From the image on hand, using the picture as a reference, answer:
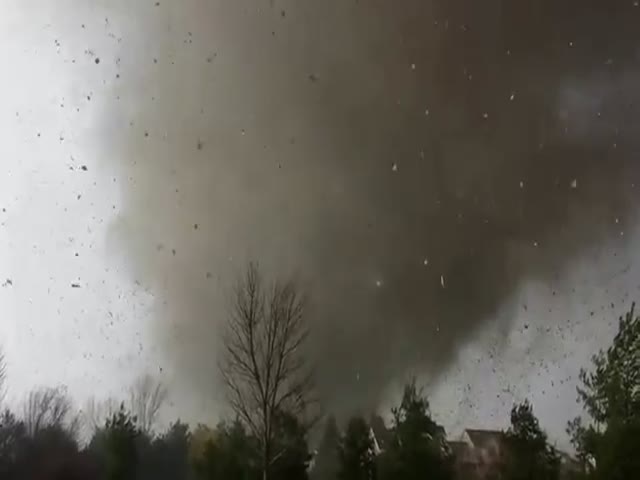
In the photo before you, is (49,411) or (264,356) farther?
(49,411)

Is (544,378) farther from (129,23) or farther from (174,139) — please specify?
(129,23)

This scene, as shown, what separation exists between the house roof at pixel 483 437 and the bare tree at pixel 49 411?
1961mm

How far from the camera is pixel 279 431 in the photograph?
347 cm

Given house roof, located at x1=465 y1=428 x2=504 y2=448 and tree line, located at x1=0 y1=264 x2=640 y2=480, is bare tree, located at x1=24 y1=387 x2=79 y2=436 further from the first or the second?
house roof, located at x1=465 y1=428 x2=504 y2=448

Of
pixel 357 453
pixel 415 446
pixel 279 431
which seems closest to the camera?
pixel 415 446

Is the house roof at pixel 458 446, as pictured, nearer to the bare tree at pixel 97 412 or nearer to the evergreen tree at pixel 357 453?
the evergreen tree at pixel 357 453

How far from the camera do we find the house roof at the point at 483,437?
9.50 feet

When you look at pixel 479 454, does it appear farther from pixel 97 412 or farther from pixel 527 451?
pixel 97 412

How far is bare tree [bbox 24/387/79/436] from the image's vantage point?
3.86 m

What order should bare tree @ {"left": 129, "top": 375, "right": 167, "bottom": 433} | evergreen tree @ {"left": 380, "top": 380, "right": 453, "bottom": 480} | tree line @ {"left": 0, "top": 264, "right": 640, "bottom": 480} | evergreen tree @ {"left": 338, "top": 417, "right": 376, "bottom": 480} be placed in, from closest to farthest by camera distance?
tree line @ {"left": 0, "top": 264, "right": 640, "bottom": 480}
evergreen tree @ {"left": 380, "top": 380, "right": 453, "bottom": 480}
evergreen tree @ {"left": 338, "top": 417, "right": 376, "bottom": 480}
bare tree @ {"left": 129, "top": 375, "right": 167, "bottom": 433}

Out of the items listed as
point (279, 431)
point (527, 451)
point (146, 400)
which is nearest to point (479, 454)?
point (527, 451)

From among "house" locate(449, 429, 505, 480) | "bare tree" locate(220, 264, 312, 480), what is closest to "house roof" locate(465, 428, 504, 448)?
"house" locate(449, 429, 505, 480)

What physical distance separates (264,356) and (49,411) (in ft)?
3.80

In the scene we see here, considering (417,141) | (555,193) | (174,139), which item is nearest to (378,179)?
(417,141)
